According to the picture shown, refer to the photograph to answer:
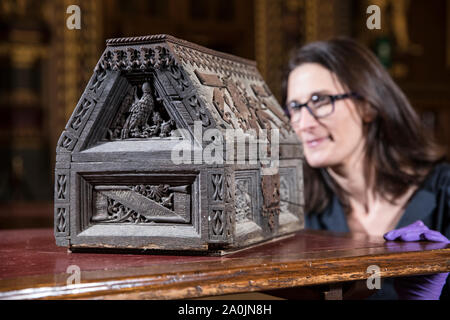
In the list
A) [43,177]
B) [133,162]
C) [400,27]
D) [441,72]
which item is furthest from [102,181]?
[441,72]

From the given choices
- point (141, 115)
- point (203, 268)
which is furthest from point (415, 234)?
point (141, 115)

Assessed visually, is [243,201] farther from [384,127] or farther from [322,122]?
[384,127]

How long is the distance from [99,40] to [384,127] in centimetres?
424

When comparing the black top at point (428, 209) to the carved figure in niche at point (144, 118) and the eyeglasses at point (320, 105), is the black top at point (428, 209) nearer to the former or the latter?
the eyeglasses at point (320, 105)

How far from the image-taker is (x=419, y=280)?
4.17 ft

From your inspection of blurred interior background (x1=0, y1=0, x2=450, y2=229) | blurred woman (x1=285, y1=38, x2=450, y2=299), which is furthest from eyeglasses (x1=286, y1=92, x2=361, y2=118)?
blurred interior background (x1=0, y1=0, x2=450, y2=229)

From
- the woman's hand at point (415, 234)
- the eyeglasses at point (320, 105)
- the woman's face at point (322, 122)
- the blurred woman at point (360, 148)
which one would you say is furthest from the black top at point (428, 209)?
the woman's hand at point (415, 234)

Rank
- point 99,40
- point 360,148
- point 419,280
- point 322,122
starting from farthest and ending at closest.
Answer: point 99,40
point 360,148
point 322,122
point 419,280

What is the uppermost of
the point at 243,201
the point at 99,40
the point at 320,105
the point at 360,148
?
the point at 99,40

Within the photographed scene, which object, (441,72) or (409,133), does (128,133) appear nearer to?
(409,133)

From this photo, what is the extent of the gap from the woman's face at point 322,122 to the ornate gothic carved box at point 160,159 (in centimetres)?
60

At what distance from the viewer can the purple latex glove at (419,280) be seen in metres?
1.24

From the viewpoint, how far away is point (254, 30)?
6.27 metres

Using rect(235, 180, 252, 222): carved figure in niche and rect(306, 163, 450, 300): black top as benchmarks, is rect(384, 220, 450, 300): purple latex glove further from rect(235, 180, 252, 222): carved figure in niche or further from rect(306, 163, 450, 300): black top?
rect(306, 163, 450, 300): black top
